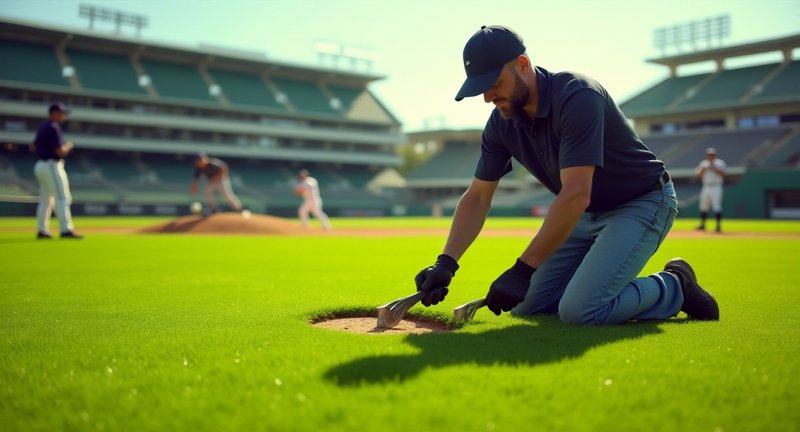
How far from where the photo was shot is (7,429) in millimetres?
2172

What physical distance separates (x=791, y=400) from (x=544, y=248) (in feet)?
4.81

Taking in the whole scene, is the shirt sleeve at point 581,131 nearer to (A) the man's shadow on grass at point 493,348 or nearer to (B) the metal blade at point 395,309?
(A) the man's shadow on grass at point 493,348

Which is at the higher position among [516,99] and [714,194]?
[516,99]

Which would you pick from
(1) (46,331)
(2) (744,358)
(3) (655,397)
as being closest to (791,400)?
(3) (655,397)

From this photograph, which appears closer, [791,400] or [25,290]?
[791,400]

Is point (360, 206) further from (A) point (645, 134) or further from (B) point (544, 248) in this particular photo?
(B) point (544, 248)

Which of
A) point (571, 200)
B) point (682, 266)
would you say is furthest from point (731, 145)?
point (571, 200)

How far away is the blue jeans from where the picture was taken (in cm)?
401

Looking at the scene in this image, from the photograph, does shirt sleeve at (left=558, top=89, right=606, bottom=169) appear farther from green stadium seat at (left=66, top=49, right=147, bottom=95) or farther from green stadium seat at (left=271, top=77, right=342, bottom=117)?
green stadium seat at (left=271, top=77, right=342, bottom=117)

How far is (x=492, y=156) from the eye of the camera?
4.44 m

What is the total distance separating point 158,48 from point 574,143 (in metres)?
52.6

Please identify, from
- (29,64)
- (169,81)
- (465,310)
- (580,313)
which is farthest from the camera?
(169,81)

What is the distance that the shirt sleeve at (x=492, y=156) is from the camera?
4387 millimetres

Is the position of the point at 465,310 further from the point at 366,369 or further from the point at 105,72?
the point at 105,72
